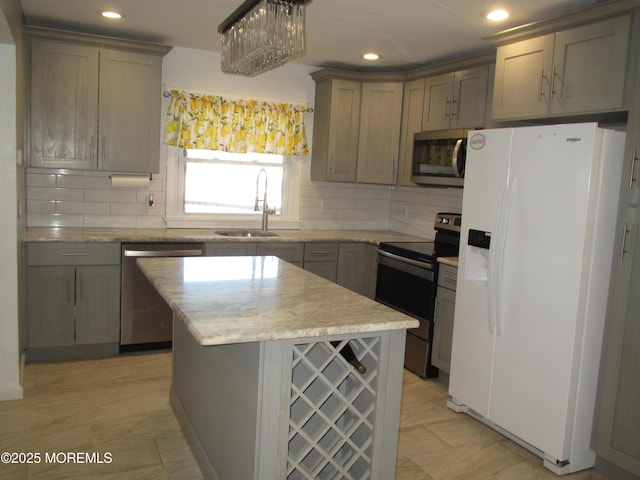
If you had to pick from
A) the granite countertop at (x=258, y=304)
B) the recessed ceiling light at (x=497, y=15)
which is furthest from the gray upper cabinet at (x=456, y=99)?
the granite countertop at (x=258, y=304)

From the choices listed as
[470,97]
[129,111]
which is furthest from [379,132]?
[129,111]

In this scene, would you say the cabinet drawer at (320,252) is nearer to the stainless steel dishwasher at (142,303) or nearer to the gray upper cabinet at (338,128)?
the gray upper cabinet at (338,128)

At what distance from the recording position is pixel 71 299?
394 cm

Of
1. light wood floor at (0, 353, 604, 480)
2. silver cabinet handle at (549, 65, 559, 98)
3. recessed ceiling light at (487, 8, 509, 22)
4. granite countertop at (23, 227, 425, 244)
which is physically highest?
recessed ceiling light at (487, 8, 509, 22)

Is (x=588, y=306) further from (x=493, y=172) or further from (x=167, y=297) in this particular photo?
(x=167, y=297)

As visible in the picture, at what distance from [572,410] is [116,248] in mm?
3082

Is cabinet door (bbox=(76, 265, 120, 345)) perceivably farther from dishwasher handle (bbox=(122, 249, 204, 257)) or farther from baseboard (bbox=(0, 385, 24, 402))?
baseboard (bbox=(0, 385, 24, 402))

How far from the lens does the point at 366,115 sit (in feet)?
16.0

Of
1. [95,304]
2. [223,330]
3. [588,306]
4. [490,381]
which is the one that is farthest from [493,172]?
[95,304]

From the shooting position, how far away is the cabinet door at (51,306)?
3836 mm

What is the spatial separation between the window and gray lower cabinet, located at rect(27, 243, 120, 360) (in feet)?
2.83

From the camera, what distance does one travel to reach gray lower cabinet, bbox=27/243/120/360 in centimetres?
384

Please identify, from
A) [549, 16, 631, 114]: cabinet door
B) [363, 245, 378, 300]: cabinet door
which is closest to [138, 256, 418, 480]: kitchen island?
[549, 16, 631, 114]: cabinet door

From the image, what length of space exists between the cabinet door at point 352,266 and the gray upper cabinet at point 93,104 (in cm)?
167
